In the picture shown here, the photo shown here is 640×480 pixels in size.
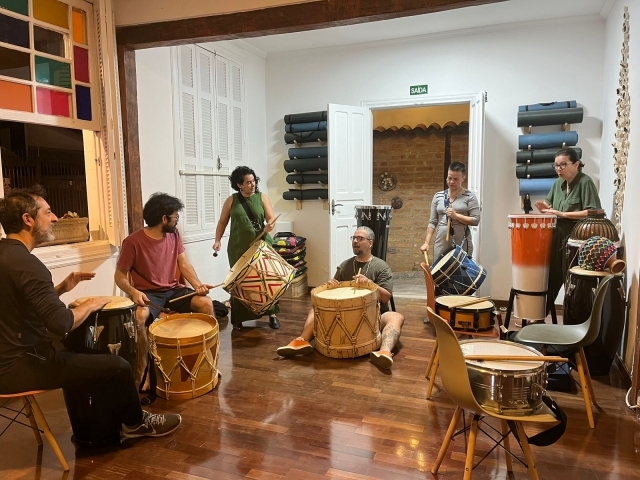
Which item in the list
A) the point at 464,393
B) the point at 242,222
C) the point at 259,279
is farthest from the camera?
the point at 242,222

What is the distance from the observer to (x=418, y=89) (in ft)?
18.0

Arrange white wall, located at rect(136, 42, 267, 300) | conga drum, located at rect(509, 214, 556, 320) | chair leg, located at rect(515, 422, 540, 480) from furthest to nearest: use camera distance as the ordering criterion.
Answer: white wall, located at rect(136, 42, 267, 300) → conga drum, located at rect(509, 214, 556, 320) → chair leg, located at rect(515, 422, 540, 480)

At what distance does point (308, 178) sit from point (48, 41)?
3227 mm

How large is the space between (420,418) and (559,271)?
7.37ft

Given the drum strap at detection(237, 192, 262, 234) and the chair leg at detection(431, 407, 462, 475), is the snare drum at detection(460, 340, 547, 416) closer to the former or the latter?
the chair leg at detection(431, 407, 462, 475)

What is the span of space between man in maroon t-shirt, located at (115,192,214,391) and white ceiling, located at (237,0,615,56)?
3.10 m

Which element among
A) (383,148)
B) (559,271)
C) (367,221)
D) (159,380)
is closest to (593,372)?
(559,271)

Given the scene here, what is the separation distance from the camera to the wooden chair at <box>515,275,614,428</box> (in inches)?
97.8

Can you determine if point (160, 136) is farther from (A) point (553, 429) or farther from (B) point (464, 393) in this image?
(A) point (553, 429)

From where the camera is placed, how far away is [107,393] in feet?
7.68

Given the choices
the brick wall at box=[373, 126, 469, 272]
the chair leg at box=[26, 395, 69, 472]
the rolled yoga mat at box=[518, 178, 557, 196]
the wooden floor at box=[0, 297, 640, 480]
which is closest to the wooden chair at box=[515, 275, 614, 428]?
the wooden floor at box=[0, 297, 640, 480]

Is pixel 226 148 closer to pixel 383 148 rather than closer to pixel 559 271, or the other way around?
pixel 383 148

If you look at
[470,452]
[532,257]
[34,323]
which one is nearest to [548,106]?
[532,257]

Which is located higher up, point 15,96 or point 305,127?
point 305,127
